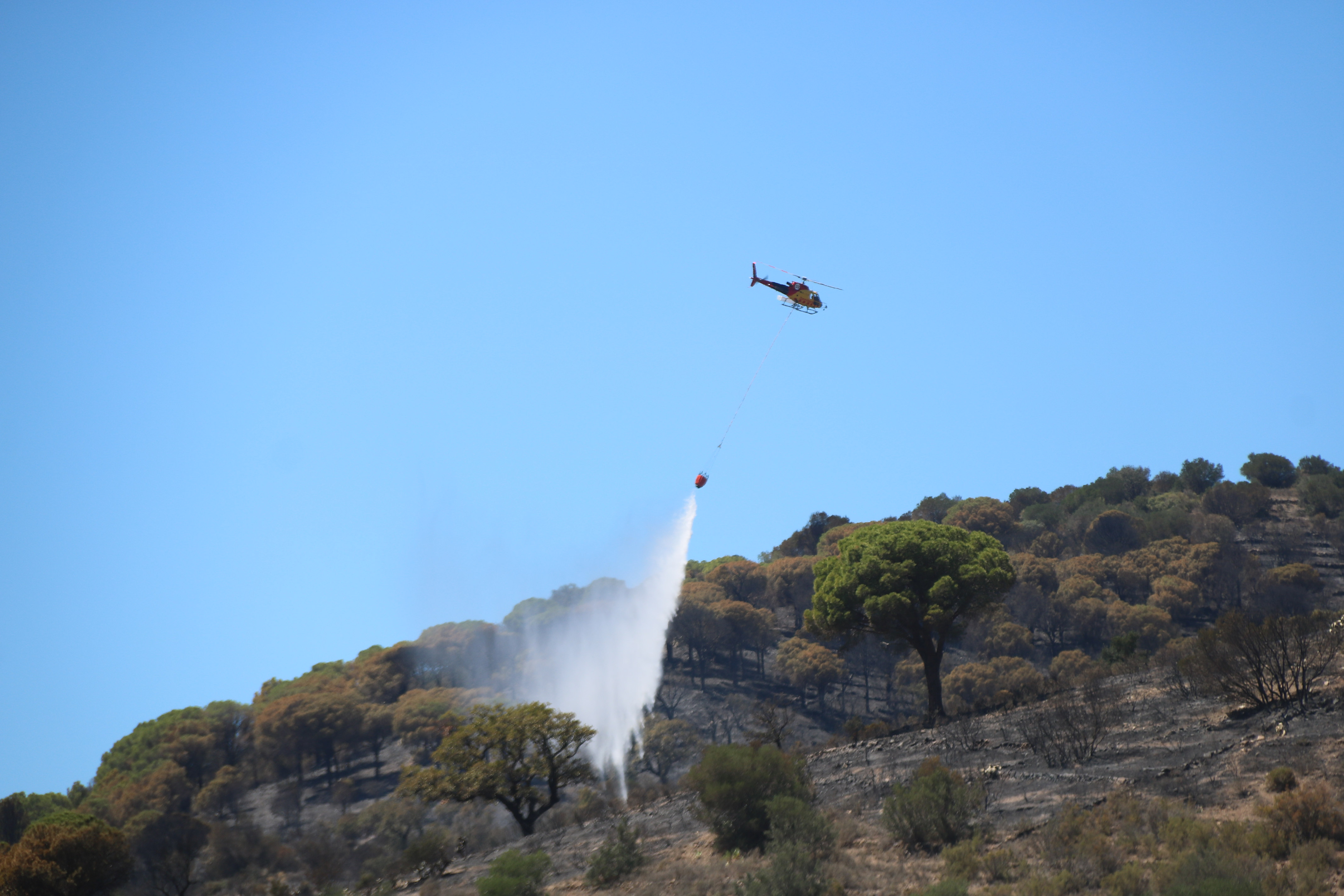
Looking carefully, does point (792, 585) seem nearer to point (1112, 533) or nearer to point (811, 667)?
point (811, 667)

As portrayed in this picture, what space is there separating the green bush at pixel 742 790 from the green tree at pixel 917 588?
21.5 meters

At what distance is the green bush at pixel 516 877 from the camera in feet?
66.8

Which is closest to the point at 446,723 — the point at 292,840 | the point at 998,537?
the point at 292,840

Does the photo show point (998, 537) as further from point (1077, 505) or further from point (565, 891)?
point (565, 891)

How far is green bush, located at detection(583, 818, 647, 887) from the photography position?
2161cm

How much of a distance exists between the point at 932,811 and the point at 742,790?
17.2 feet

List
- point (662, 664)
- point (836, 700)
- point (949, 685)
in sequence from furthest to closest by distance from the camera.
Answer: point (662, 664) < point (836, 700) < point (949, 685)

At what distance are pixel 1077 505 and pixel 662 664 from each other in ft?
226

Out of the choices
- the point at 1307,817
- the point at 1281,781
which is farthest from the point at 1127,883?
the point at 1281,781

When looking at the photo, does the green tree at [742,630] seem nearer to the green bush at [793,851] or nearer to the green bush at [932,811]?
the green bush at [793,851]

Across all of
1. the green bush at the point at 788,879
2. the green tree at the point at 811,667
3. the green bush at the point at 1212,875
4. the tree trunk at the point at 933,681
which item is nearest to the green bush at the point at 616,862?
the green bush at the point at 788,879

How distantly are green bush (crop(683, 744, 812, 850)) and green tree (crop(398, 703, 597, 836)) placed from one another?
1478cm

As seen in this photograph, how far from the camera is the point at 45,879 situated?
35719mm

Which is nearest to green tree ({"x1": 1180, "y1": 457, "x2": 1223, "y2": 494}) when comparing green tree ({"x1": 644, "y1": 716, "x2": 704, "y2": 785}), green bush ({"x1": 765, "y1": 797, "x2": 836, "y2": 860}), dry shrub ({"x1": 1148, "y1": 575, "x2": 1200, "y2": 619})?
dry shrub ({"x1": 1148, "y1": 575, "x2": 1200, "y2": 619})
